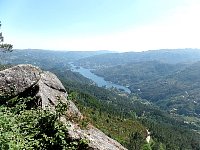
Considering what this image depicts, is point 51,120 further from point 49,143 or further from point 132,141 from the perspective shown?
point 132,141

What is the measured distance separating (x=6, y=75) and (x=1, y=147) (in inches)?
464

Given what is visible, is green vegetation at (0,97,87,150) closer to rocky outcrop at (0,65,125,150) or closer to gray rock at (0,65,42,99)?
rocky outcrop at (0,65,125,150)

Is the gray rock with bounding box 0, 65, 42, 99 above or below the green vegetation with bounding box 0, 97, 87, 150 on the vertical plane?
above

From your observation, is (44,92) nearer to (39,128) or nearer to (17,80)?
(17,80)

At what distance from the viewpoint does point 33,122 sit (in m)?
16.0

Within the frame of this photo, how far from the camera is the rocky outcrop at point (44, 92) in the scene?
17156 mm

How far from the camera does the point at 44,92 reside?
67.2 ft

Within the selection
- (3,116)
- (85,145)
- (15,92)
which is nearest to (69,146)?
(85,145)

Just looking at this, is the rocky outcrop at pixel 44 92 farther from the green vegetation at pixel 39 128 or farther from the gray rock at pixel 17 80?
the green vegetation at pixel 39 128

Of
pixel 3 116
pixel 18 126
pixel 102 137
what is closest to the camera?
pixel 3 116

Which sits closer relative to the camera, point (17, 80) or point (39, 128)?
point (39, 128)

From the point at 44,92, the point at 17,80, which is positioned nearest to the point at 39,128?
the point at 44,92

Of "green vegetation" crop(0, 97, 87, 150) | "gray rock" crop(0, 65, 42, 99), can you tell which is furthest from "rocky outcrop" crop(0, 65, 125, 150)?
"green vegetation" crop(0, 97, 87, 150)

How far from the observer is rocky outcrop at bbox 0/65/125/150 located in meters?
17.2
